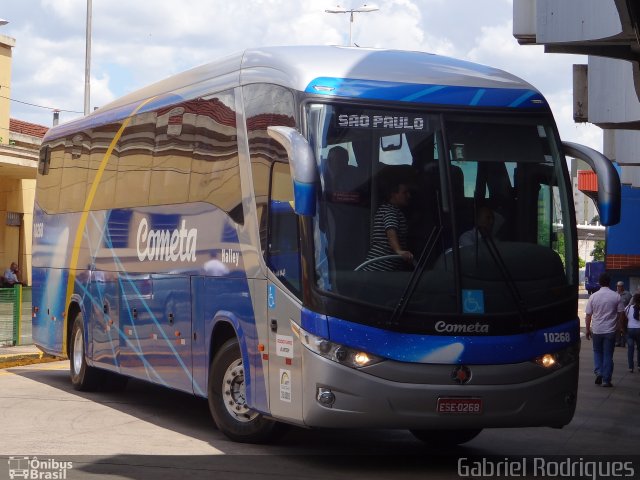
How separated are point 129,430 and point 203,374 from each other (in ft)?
3.55

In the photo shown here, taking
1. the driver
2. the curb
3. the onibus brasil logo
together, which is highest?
the driver

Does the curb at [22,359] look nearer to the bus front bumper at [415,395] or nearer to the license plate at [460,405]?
the bus front bumper at [415,395]

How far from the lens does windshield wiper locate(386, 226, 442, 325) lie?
32.3 ft

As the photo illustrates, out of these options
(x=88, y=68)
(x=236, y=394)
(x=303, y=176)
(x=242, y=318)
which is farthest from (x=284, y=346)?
(x=88, y=68)

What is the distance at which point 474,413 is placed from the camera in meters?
10.0

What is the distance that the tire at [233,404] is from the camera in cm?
1148

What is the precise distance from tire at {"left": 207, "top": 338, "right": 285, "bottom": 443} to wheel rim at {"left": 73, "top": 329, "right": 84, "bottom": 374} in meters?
5.23

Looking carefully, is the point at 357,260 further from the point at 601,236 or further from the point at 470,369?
the point at 601,236

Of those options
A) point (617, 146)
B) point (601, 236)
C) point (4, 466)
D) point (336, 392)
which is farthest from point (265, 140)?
point (601, 236)

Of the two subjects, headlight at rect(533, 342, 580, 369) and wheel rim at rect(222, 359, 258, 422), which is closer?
headlight at rect(533, 342, 580, 369)

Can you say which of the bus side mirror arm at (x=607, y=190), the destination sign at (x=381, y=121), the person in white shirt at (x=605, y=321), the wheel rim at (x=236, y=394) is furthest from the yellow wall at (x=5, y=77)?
the bus side mirror arm at (x=607, y=190)

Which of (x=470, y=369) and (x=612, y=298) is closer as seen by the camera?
(x=470, y=369)

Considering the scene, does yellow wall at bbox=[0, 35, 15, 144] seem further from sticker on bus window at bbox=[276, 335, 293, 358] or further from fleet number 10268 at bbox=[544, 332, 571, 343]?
fleet number 10268 at bbox=[544, 332, 571, 343]

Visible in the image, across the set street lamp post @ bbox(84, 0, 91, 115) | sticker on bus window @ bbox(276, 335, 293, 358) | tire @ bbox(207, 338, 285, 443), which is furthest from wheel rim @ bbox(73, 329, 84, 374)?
street lamp post @ bbox(84, 0, 91, 115)
